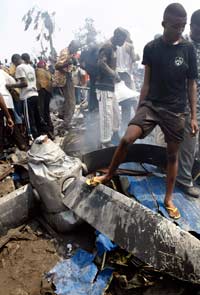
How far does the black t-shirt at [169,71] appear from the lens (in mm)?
3211

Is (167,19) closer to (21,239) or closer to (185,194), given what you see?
(185,194)

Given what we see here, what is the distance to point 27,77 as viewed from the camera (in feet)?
21.5

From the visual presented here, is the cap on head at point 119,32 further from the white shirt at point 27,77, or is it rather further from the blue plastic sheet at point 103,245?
the blue plastic sheet at point 103,245

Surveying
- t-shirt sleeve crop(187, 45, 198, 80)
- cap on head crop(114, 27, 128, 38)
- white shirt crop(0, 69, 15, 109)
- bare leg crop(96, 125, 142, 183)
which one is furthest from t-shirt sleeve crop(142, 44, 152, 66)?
white shirt crop(0, 69, 15, 109)

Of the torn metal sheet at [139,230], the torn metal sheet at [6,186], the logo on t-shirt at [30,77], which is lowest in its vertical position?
the torn metal sheet at [6,186]

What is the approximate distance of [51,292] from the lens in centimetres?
276

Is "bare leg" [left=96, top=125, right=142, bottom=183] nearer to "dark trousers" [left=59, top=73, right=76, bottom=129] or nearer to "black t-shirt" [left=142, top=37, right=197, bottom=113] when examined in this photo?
"black t-shirt" [left=142, top=37, right=197, bottom=113]

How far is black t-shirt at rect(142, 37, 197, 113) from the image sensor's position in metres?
3.21

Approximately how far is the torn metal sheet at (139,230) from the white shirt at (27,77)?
3.81 metres

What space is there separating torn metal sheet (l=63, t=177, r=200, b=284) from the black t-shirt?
1125 mm

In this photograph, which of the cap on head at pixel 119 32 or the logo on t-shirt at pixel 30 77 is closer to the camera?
the cap on head at pixel 119 32

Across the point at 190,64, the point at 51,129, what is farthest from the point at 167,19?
the point at 51,129

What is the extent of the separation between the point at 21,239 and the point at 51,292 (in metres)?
0.91

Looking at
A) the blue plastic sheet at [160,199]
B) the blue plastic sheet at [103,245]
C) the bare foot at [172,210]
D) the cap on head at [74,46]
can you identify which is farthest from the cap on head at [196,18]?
the cap on head at [74,46]
